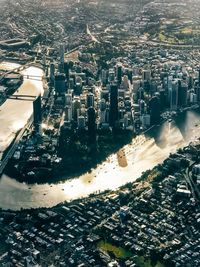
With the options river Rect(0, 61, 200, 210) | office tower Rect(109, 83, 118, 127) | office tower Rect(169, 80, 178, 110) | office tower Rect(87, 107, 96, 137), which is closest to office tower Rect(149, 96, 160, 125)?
river Rect(0, 61, 200, 210)

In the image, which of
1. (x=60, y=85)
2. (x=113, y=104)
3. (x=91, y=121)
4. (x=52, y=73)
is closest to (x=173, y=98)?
(x=113, y=104)

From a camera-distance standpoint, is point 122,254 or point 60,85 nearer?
point 122,254

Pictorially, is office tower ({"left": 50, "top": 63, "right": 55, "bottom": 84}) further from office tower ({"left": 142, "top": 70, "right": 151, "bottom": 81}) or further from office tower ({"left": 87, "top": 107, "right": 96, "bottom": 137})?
office tower ({"left": 87, "top": 107, "right": 96, "bottom": 137})

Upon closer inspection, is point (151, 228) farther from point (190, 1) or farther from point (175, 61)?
point (190, 1)

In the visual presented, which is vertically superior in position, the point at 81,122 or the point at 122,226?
the point at 81,122

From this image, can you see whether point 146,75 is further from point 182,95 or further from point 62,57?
point 62,57

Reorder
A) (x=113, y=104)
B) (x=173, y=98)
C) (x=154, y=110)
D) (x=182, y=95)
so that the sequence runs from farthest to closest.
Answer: (x=182, y=95), (x=173, y=98), (x=113, y=104), (x=154, y=110)

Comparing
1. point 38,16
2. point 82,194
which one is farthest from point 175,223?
point 38,16
